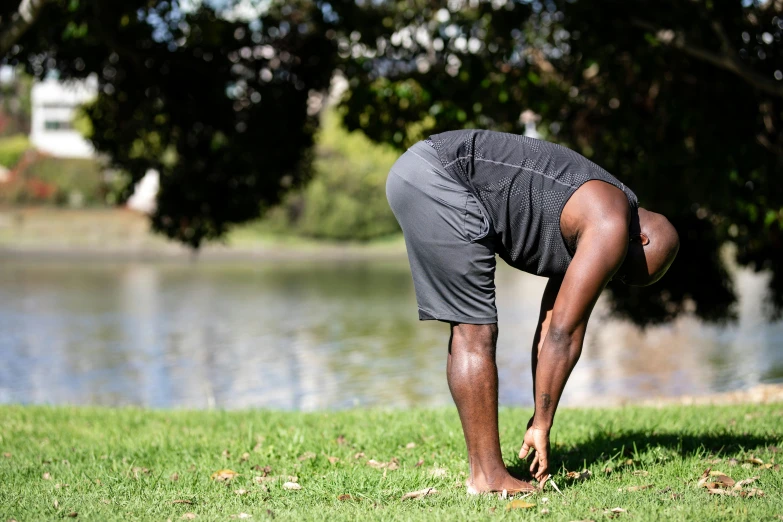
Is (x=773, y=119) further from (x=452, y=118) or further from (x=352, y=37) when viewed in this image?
(x=352, y=37)

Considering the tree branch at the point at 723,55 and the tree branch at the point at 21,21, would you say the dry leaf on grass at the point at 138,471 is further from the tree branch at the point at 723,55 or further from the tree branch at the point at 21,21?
the tree branch at the point at 723,55

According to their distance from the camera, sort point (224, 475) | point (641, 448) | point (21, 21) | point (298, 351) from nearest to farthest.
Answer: point (224, 475) < point (641, 448) < point (21, 21) < point (298, 351)

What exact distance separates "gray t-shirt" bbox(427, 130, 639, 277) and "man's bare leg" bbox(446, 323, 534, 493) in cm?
37

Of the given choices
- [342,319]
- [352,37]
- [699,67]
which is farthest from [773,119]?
[342,319]

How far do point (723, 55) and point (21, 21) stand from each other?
20.0 ft

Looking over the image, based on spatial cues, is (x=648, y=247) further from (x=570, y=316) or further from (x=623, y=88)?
(x=623, y=88)

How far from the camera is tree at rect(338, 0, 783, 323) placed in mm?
8945

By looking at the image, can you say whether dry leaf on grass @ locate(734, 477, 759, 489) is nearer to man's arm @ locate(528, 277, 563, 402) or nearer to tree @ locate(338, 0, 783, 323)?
Result: man's arm @ locate(528, 277, 563, 402)

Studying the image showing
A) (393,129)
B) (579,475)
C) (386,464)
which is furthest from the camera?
(393,129)

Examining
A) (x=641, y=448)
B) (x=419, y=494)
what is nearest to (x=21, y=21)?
(x=419, y=494)

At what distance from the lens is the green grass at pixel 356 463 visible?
3764mm

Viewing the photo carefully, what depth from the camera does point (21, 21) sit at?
8.14 metres

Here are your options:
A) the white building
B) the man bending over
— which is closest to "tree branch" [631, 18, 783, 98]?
the man bending over

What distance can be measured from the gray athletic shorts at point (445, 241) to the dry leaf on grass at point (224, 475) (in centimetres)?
132
